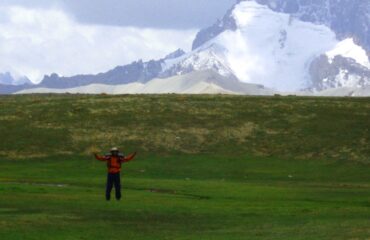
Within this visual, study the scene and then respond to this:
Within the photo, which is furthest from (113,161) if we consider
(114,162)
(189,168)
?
(189,168)

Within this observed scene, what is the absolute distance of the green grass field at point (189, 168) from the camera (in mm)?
43219

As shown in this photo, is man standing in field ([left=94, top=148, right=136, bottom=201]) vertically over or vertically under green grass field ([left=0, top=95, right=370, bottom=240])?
over

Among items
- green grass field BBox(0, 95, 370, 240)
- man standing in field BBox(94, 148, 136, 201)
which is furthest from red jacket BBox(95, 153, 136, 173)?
green grass field BBox(0, 95, 370, 240)

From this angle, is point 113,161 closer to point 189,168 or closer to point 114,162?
point 114,162

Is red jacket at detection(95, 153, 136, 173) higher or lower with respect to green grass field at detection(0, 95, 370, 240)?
higher

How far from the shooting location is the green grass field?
→ 43.2 metres

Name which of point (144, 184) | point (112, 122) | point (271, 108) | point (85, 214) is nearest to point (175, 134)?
point (112, 122)

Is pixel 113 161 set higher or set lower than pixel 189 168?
higher

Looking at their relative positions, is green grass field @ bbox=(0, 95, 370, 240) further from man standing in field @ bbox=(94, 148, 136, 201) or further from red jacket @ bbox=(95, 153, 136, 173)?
red jacket @ bbox=(95, 153, 136, 173)

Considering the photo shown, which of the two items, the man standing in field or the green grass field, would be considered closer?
the green grass field

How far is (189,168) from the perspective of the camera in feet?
304

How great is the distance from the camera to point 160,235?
3988cm

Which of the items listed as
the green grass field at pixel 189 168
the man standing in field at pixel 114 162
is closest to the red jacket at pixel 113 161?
the man standing in field at pixel 114 162

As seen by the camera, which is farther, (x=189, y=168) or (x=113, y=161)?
(x=189, y=168)
